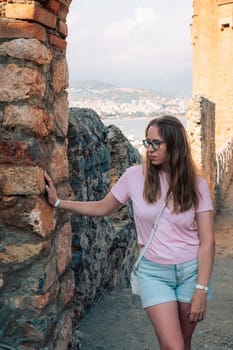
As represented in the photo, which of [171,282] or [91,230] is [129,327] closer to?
[91,230]

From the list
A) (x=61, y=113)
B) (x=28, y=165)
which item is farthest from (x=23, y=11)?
(x=28, y=165)

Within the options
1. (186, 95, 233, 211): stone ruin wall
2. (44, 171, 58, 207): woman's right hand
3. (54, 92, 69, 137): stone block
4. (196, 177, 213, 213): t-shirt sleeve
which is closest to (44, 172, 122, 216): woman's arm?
(44, 171, 58, 207): woman's right hand

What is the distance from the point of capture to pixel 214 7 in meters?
22.1

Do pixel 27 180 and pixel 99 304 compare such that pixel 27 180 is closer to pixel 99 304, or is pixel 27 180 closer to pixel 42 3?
pixel 42 3

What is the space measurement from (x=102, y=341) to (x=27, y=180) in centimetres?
191

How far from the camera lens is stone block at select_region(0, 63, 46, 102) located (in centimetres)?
253

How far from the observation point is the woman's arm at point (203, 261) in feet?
8.34

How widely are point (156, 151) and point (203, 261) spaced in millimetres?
597

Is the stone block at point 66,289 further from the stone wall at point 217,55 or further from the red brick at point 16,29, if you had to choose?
the stone wall at point 217,55

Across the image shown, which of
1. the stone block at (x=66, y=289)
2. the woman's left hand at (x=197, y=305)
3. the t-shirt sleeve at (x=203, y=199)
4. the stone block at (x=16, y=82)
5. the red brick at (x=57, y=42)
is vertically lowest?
the stone block at (x=66, y=289)

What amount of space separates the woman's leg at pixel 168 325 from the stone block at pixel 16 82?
4.06 ft

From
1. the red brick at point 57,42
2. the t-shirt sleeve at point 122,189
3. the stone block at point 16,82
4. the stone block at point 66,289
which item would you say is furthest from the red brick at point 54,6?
the stone block at point 66,289

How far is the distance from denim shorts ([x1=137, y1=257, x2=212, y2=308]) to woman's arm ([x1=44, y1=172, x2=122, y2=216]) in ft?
1.39

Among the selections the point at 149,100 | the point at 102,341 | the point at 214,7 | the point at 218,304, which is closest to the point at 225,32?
the point at 214,7
